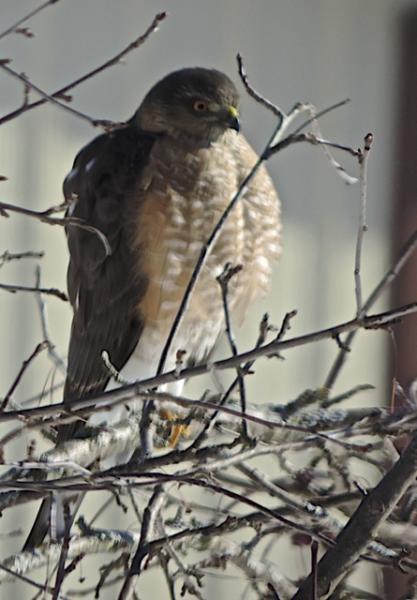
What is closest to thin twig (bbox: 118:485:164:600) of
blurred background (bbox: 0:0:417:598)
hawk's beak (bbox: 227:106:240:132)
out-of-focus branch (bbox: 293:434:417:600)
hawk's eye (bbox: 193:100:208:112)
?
out-of-focus branch (bbox: 293:434:417:600)

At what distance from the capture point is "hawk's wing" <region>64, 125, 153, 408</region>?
286 cm

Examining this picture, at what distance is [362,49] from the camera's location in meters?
4.46

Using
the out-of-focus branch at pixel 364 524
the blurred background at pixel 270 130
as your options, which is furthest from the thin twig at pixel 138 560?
the blurred background at pixel 270 130

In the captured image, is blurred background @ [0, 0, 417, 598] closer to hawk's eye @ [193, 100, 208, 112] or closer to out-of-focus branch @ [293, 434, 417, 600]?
hawk's eye @ [193, 100, 208, 112]

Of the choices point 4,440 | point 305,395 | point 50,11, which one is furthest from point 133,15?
point 4,440

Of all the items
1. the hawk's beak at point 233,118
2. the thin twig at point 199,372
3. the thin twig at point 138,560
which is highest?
→ the hawk's beak at point 233,118

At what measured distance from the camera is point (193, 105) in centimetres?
304

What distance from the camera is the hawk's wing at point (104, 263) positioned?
2855 millimetres

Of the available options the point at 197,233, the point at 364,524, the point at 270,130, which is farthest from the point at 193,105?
the point at 364,524

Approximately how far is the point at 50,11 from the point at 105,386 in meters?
1.37

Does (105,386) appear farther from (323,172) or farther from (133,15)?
(323,172)

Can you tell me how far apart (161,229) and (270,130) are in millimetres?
1437

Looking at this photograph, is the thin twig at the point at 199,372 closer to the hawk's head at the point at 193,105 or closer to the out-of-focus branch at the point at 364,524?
the out-of-focus branch at the point at 364,524

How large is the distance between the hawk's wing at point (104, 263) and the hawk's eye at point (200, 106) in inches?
6.4
